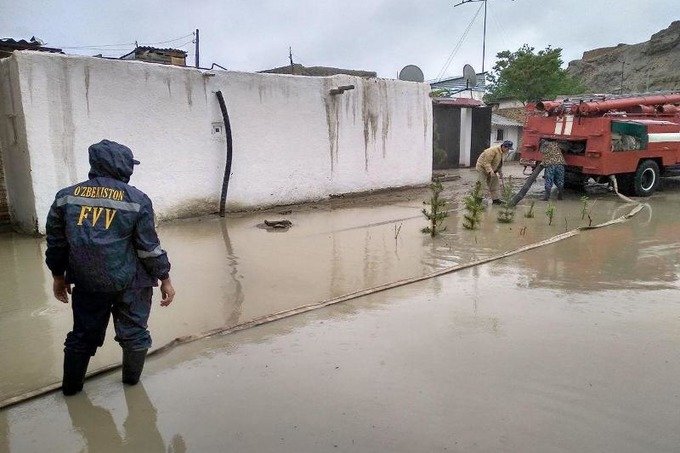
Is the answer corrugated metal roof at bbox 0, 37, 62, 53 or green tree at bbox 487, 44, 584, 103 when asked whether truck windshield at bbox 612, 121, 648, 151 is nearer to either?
corrugated metal roof at bbox 0, 37, 62, 53

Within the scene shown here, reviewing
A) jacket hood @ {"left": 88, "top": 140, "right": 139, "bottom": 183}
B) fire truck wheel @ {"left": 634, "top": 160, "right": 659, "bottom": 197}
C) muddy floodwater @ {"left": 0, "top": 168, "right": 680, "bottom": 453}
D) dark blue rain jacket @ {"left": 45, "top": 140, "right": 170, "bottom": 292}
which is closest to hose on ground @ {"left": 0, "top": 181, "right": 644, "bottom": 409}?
muddy floodwater @ {"left": 0, "top": 168, "right": 680, "bottom": 453}

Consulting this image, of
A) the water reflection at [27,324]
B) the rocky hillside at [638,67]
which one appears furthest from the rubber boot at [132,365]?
the rocky hillside at [638,67]

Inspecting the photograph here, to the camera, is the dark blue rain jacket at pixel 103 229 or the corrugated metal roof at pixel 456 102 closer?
the dark blue rain jacket at pixel 103 229

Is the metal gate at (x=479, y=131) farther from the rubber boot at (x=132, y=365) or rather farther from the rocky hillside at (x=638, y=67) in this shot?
the rubber boot at (x=132, y=365)

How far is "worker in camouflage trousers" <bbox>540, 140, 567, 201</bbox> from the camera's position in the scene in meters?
11.0

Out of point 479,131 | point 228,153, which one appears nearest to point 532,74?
point 479,131

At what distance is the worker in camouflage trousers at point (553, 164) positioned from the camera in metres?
11.0

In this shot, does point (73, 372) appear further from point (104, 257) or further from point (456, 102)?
point (456, 102)

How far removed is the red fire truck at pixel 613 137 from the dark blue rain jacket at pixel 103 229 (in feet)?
33.2

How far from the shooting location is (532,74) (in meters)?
27.9

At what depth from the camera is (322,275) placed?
5598 millimetres

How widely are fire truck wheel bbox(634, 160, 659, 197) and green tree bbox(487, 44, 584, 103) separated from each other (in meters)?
17.1

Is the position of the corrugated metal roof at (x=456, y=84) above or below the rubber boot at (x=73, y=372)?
above

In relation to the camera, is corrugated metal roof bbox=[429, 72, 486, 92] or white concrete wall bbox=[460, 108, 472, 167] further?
corrugated metal roof bbox=[429, 72, 486, 92]
